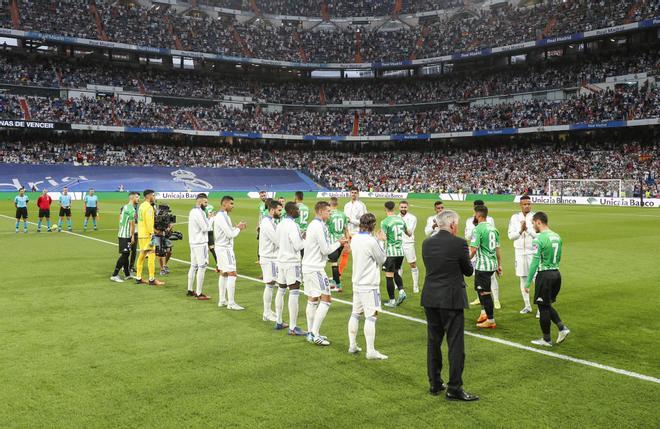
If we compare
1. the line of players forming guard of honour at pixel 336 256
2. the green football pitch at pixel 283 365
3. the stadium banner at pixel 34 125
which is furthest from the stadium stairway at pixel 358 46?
the green football pitch at pixel 283 365

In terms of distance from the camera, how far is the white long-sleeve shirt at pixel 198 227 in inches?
480

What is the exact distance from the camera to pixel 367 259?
7969 millimetres

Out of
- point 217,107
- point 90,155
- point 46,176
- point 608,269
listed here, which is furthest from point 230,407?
point 217,107

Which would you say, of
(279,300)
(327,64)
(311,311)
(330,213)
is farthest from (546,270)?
(327,64)

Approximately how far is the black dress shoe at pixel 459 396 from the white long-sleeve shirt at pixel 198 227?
739 cm

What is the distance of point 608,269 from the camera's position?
1653 cm

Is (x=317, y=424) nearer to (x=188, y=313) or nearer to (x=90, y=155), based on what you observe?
(x=188, y=313)

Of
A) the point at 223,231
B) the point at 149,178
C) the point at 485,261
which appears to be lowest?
the point at 485,261

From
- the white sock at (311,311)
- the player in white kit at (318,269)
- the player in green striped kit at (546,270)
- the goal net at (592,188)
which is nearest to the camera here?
the player in green striped kit at (546,270)

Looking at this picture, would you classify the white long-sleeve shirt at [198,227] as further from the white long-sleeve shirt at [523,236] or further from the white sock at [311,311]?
the white long-sleeve shirt at [523,236]

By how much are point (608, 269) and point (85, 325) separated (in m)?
14.8

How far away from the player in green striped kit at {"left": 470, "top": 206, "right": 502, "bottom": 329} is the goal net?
4681 centimetres

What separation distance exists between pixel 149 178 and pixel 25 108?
1705 centimetres

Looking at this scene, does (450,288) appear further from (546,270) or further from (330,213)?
(330,213)
